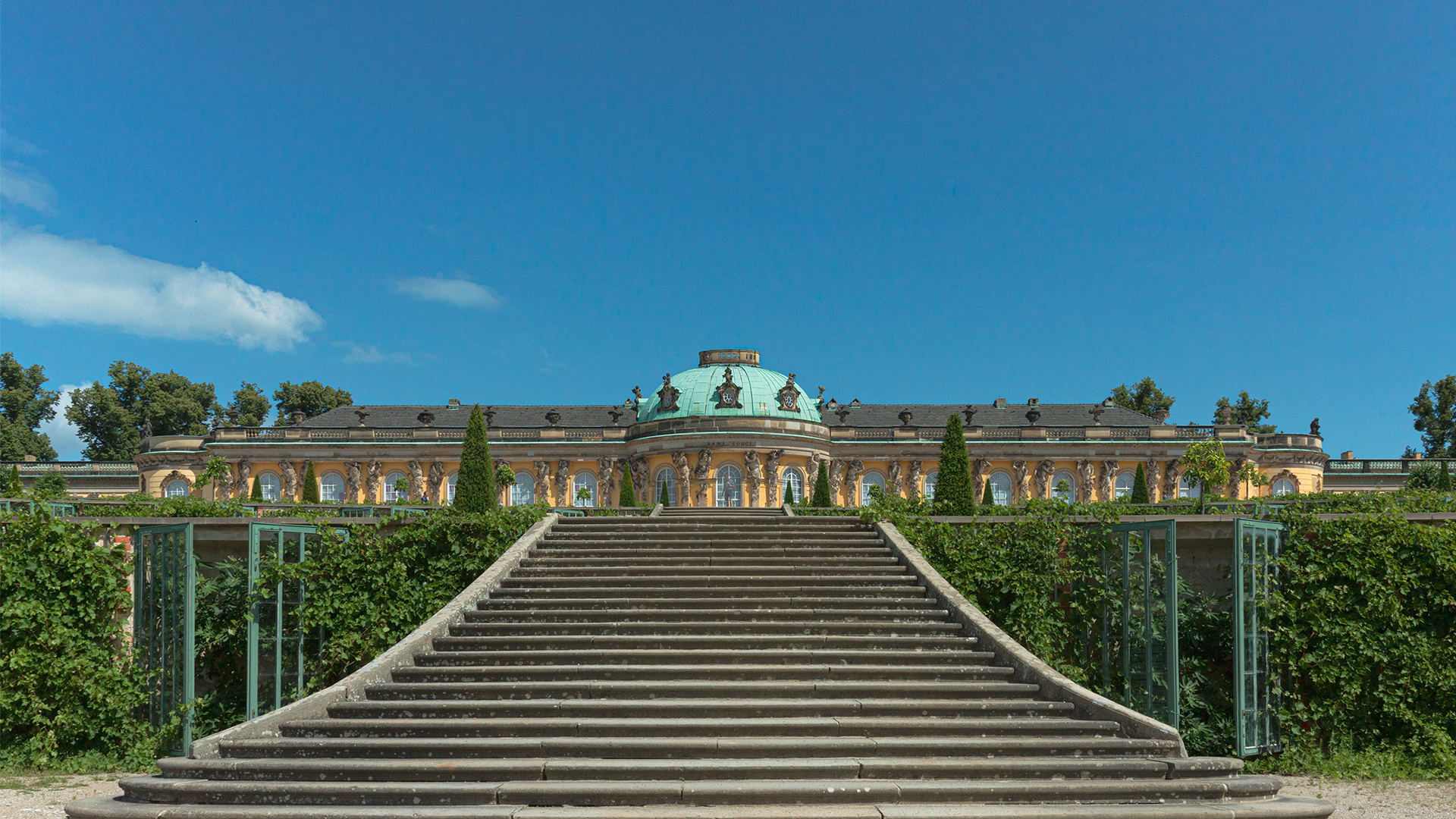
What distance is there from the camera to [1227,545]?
43.8 feet

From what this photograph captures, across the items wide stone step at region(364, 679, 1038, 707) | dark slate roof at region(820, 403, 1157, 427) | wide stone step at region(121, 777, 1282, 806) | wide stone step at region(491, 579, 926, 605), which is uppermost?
dark slate roof at region(820, 403, 1157, 427)

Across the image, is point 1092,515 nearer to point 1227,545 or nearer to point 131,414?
point 1227,545

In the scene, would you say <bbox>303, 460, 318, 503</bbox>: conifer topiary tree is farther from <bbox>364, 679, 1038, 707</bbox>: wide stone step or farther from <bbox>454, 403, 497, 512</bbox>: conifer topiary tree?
<bbox>364, 679, 1038, 707</bbox>: wide stone step

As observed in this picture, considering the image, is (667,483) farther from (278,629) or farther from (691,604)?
(278,629)

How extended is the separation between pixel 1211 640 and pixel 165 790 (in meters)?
12.3

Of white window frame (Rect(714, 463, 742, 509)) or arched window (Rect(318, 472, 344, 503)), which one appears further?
arched window (Rect(318, 472, 344, 503))

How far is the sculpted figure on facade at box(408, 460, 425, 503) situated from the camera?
5250 centimetres

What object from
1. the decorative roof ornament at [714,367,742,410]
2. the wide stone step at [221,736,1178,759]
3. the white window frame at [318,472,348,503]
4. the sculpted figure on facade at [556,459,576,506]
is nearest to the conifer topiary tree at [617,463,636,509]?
the decorative roof ornament at [714,367,742,410]

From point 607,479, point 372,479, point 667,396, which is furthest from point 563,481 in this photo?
point 372,479

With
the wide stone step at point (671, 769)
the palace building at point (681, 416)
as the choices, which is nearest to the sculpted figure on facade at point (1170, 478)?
the palace building at point (681, 416)

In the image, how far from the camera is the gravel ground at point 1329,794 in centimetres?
997

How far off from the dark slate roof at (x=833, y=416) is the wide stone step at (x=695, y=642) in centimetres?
4213

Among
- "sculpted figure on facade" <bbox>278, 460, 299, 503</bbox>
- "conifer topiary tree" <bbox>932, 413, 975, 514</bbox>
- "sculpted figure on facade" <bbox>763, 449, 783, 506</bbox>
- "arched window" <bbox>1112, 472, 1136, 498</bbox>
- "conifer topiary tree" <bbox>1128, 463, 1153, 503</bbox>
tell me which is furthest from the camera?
"sculpted figure on facade" <bbox>278, 460, 299, 503</bbox>

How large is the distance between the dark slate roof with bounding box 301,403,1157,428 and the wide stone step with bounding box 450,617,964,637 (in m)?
41.7
